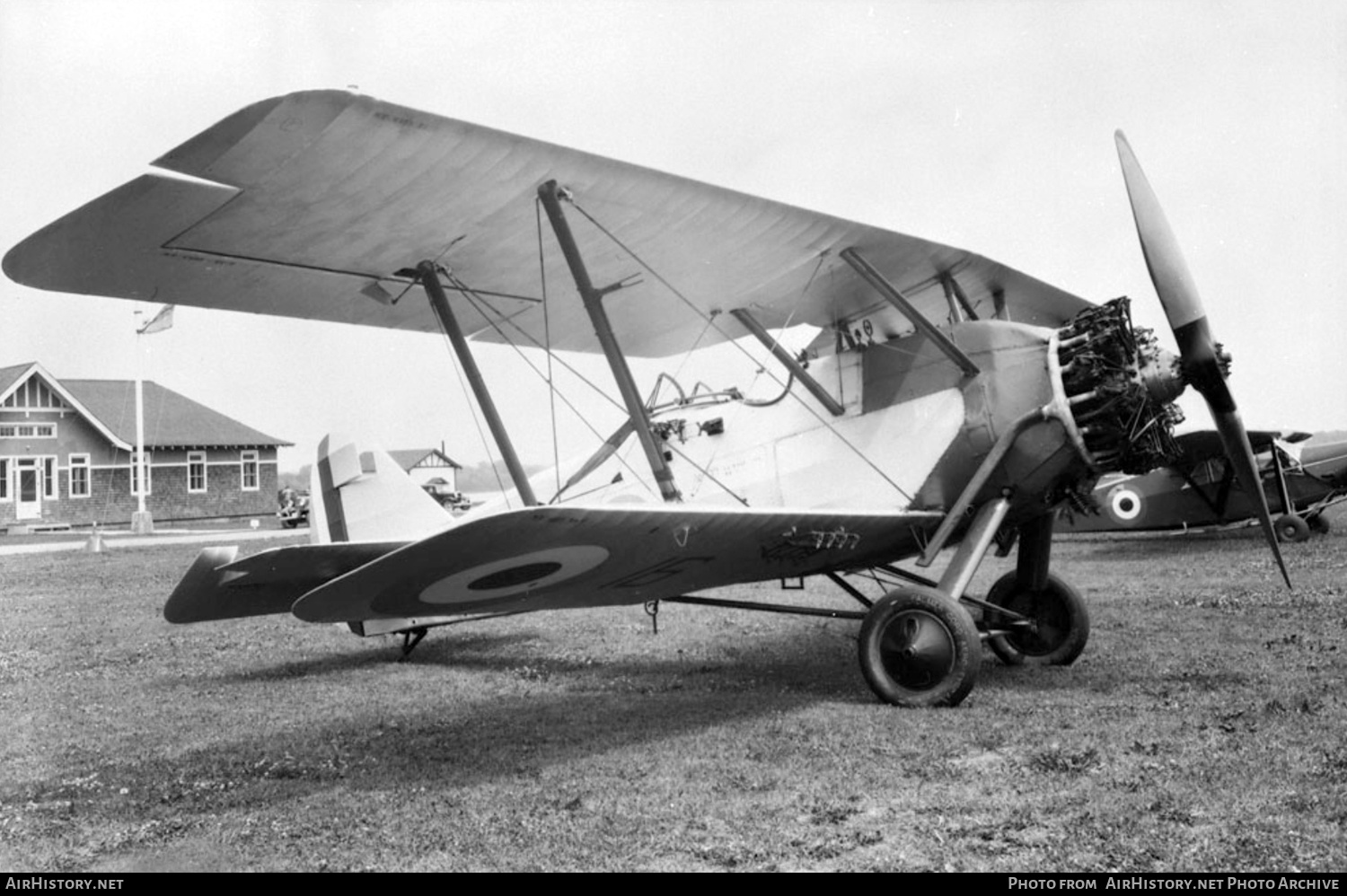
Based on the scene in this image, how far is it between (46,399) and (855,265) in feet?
117

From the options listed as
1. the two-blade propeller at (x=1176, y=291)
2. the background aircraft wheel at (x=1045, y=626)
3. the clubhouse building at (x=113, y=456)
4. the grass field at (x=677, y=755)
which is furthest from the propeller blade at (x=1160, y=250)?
the clubhouse building at (x=113, y=456)

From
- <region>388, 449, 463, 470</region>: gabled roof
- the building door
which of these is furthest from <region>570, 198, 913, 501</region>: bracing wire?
<region>388, 449, 463, 470</region>: gabled roof

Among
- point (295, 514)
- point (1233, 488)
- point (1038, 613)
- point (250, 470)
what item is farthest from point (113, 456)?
point (1038, 613)

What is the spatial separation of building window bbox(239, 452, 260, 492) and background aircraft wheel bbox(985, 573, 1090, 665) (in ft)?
126

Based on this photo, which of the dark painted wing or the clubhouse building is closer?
the dark painted wing

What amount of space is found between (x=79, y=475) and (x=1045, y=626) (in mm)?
35409

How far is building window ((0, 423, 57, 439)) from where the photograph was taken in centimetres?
3225

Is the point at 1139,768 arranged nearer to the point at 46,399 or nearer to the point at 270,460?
the point at 46,399

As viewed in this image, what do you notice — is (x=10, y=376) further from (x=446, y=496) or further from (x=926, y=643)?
(x=926, y=643)

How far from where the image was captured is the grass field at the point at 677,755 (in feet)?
11.3

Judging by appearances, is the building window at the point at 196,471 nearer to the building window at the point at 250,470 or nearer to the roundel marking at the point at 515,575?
the building window at the point at 250,470

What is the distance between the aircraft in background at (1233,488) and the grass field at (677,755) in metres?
7.04

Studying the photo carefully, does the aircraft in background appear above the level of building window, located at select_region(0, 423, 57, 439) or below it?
below

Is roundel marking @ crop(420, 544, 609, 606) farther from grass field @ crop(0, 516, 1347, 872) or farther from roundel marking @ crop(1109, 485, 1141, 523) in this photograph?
roundel marking @ crop(1109, 485, 1141, 523)
